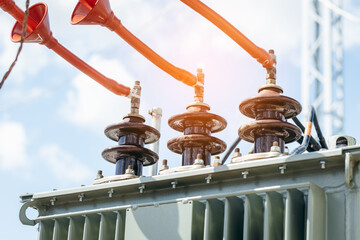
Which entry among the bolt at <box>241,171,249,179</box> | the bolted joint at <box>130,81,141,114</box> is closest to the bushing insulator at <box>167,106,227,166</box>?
the bolted joint at <box>130,81,141,114</box>

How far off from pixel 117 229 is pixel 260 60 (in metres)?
1.82

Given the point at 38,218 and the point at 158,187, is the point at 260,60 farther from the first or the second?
the point at 38,218

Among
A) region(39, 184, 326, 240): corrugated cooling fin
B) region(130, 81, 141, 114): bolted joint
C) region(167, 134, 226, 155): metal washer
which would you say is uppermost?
region(130, 81, 141, 114): bolted joint

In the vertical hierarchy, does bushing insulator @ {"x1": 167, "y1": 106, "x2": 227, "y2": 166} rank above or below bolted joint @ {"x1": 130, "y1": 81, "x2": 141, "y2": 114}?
below

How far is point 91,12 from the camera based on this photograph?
6.20 m

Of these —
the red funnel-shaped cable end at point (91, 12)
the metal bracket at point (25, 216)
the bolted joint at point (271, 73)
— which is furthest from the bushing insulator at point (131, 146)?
the bolted joint at point (271, 73)

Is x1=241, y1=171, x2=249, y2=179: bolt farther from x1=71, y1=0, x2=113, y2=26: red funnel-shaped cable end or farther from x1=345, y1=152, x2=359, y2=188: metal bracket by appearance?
x1=71, y1=0, x2=113, y2=26: red funnel-shaped cable end

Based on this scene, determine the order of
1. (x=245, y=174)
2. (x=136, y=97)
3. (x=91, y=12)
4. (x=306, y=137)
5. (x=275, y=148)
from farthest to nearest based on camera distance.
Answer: (x=136, y=97) → (x=91, y=12) → (x=306, y=137) → (x=275, y=148) → (x=245, y=174)

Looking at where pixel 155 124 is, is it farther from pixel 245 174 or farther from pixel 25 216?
pixel 245 174

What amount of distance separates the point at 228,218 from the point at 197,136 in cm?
124

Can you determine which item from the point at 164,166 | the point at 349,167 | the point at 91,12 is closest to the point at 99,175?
the point at 164,166

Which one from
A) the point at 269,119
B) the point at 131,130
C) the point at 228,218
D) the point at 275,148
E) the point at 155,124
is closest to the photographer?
the point at 228,218

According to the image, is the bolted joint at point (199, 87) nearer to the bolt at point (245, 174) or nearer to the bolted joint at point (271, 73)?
the bolted joint at point (271, 73)

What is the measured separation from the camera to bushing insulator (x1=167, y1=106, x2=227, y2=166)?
6059mm
